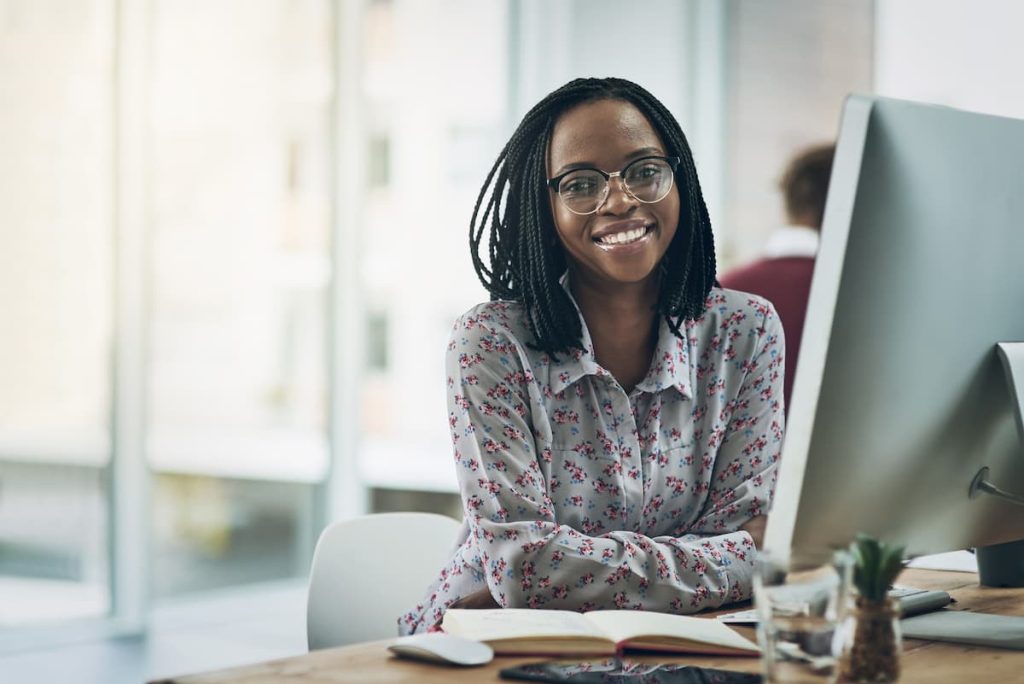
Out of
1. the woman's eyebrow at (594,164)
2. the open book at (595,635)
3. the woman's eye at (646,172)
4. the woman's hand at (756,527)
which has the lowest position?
the open book at (595,635)

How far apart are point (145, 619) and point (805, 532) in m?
3.53

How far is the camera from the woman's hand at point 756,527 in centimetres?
159

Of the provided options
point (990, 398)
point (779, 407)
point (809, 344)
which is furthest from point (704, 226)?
point (809, 344)

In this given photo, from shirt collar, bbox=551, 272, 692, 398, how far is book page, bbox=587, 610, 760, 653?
16.1 inches

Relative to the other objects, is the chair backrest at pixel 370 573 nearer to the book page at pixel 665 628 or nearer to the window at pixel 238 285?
the book page at pixel 665 628

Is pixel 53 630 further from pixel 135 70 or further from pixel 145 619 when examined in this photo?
pixel 135 70

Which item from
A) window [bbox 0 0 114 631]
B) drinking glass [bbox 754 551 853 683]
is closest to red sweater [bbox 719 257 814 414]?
drinking glass [bbox 754 551 853 683]

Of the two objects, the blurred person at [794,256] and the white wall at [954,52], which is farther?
the white wall at [954,52]

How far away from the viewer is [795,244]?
3090 mm

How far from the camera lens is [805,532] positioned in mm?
1058

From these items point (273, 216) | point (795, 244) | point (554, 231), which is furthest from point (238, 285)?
point (554, 231)

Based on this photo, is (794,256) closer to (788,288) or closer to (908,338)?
(788,288)

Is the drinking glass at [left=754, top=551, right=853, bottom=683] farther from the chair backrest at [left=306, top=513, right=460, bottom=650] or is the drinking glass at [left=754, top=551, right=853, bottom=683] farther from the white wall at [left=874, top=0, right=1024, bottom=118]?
the white wall at [left=874, top=0, right=1024, bottom=118]

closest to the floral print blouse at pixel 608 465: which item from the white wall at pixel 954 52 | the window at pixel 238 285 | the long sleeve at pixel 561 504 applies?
the long sleeve at pixel 561 504
